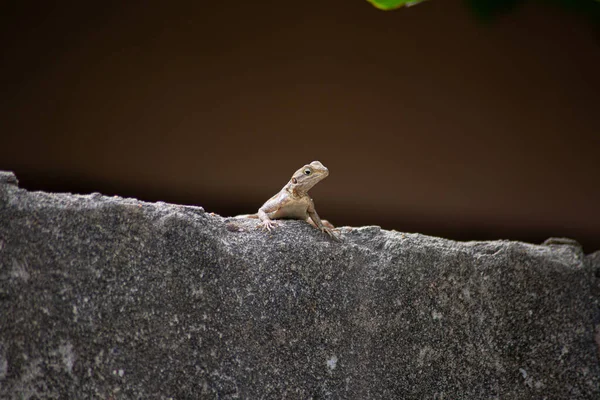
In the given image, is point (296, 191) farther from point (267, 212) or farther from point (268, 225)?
point (268, 225)

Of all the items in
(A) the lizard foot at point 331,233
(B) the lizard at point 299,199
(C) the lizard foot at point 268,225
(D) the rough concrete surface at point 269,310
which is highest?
(B) the lizard at point 299,199

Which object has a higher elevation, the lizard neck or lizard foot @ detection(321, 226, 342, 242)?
the lizard neck

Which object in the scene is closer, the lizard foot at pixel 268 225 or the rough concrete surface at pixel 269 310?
the rough concrete surface at pixel 269 310

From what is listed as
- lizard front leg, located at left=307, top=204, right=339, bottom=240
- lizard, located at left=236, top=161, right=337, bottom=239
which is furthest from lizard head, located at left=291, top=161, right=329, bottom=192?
lizard front leg, located at left=307, top=204, right=339, bottom=240

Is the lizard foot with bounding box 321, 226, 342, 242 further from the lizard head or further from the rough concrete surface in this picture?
the lizard head

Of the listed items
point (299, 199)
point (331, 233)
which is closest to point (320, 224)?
point (331, 233)

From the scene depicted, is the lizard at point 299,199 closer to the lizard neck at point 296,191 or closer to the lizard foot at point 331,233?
the lizard neck at point 296,191

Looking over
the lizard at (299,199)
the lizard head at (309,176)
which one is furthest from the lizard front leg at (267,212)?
the lizard head at (309,176)

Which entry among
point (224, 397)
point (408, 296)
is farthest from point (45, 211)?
point (408, 296)
